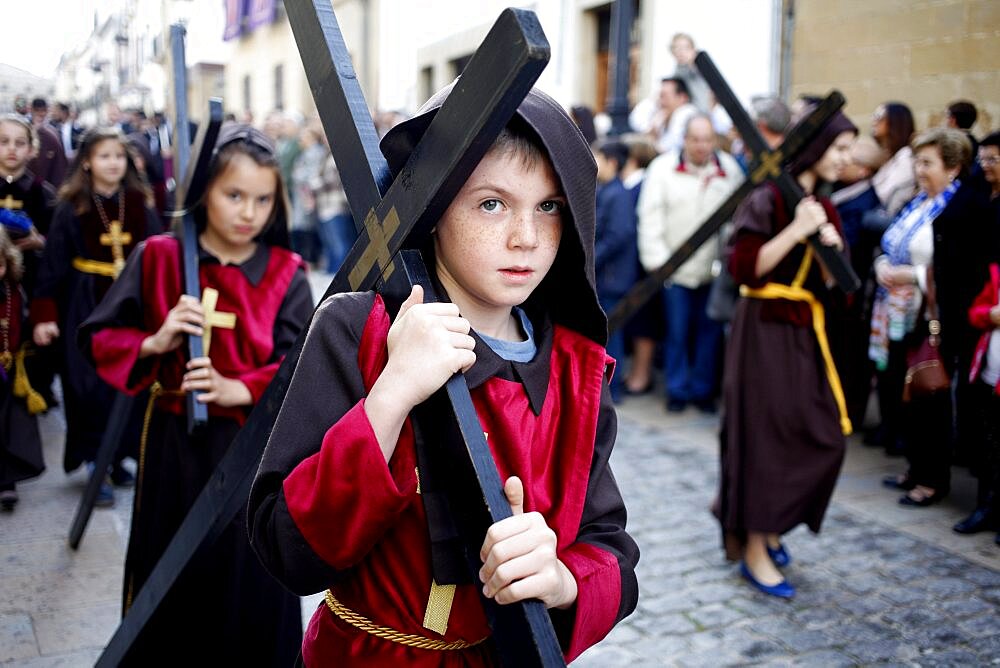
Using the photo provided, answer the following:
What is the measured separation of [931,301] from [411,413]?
4.76 m

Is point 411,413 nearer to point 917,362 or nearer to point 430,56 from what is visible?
point 917,362

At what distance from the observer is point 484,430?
1.55 meters

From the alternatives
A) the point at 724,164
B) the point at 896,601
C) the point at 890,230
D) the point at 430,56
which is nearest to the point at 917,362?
the point at 890,230

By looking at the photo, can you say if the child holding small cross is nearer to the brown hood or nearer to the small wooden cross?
the small wooden cross

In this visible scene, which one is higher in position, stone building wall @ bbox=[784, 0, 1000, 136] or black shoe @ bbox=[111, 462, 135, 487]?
stone building wall @ bbox=[784, 0, 1000, 136]

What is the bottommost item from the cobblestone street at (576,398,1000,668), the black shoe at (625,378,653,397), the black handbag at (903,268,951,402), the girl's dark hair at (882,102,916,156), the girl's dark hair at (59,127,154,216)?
the cobblestone street at (576,398,1000,668)

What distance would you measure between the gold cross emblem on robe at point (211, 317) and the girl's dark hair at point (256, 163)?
221 mm

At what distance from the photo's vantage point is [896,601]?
13.5ft

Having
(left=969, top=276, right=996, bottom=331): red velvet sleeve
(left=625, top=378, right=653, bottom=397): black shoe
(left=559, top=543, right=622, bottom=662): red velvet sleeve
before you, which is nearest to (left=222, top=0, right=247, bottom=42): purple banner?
(left=625, top=378, right=653, bottom=397): black shoe

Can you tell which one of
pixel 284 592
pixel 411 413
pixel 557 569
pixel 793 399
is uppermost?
pixel 411 413

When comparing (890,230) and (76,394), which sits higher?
(890,230)

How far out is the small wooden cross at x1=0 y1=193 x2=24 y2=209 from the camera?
589 cm

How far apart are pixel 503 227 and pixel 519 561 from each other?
1.69 feet

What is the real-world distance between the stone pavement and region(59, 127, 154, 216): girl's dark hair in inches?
65.1
